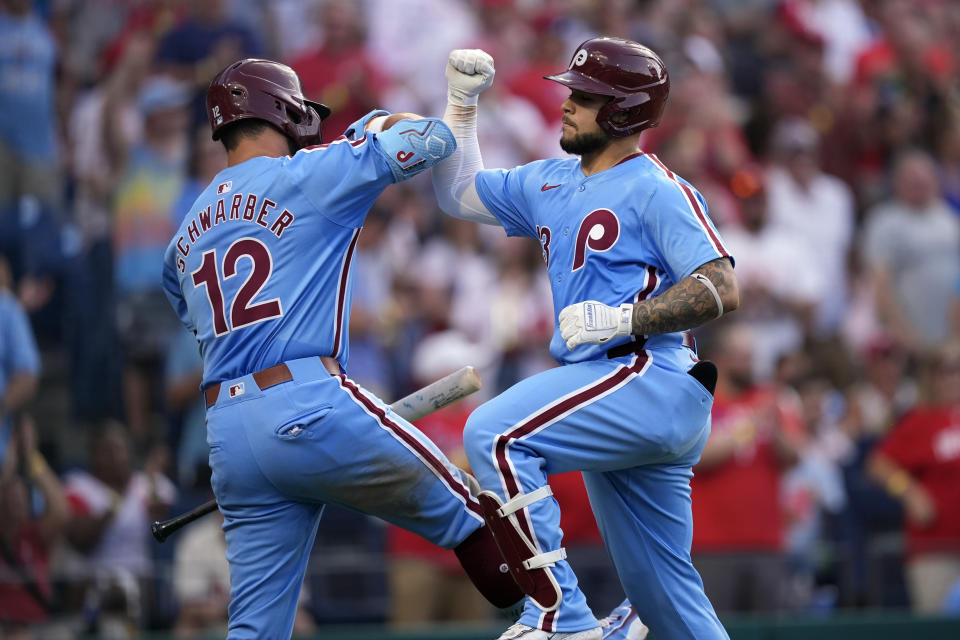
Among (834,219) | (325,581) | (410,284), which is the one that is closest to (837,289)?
(834,219)

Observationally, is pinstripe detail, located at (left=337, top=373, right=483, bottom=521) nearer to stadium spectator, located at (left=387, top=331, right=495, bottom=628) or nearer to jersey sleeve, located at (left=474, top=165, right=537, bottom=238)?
jersey sleeve, located at (left=474, top=165, right=537, bottom=238)

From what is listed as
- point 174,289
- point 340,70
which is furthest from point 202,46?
point 174,289

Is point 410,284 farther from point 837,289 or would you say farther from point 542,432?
point 542,432

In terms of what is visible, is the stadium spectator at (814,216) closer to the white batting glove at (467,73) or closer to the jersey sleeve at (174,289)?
the white batting glove at (467,73)

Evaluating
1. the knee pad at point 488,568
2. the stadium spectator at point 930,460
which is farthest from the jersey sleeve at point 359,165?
the stadium spectator at point 930,460

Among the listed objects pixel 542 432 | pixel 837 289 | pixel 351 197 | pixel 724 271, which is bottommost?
pixel 837 289

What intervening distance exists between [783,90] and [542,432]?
30.5ft

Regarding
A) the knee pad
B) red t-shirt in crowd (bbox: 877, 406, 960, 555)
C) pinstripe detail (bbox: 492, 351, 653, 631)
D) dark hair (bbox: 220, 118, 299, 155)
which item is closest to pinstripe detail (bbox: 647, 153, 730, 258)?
pinstripe detail (bbox: 492, 351, 653, 631)

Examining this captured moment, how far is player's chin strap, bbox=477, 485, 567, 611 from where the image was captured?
5.26 metres

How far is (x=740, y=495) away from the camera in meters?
9.21

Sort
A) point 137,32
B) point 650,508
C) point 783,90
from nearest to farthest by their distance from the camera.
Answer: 1. point 650,508
2. point 137,32
3. point 783,90

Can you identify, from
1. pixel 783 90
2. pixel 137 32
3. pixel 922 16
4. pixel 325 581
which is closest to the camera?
pixel 325 581

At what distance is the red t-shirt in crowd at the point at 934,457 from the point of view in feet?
32.8

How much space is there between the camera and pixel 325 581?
8.94 metres
